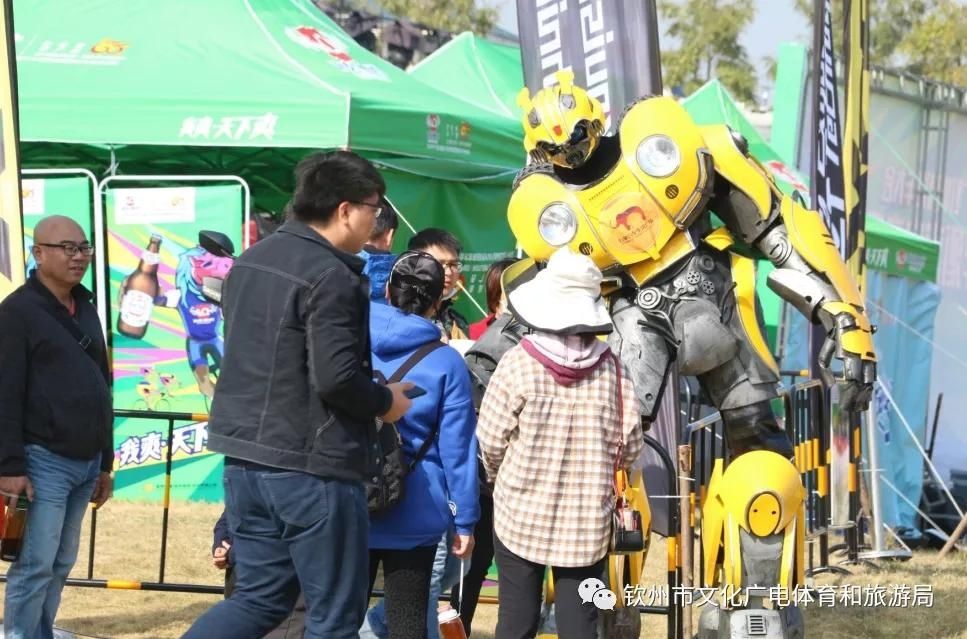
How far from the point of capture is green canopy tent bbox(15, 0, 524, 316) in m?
8.25

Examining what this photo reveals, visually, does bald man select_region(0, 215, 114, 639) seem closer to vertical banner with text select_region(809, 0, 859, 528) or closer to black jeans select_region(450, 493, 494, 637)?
black jeans select_region(450, 493, 494, 637)

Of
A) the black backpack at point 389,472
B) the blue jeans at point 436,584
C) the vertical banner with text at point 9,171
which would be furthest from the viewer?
the vertical banner with text at point 9,171

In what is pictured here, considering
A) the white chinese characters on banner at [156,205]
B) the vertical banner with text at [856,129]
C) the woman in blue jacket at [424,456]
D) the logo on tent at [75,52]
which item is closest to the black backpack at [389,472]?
the woman in blue jacket at [424,456]

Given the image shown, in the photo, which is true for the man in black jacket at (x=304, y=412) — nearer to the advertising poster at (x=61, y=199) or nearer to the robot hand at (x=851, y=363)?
the robot hand at (x=851, y=363)

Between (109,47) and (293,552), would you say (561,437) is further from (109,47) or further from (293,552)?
(109,47)

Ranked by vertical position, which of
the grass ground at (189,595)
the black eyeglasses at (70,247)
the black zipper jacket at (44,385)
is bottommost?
the grass ground at (189,595)

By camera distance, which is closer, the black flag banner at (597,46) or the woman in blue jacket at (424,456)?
the woman in blue jacket at (424,456)

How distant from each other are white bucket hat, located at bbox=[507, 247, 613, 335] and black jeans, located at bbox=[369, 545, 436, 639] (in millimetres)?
763

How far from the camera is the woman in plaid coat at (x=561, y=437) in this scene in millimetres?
→ 4102

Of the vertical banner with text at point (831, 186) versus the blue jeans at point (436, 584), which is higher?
the vertical banner with text at point (831, 186)

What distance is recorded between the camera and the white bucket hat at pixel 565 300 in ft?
13.5

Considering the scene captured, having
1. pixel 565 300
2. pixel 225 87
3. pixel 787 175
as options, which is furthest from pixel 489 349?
pixel 787 175

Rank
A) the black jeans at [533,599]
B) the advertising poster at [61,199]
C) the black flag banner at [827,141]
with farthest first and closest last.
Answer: the advertising poster at [61,199]
the black flag banner at [827,141]
the black jeans at [533,599]

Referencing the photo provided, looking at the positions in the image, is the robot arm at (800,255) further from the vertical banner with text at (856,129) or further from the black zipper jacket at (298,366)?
the vertical banner with text at (856,129)
